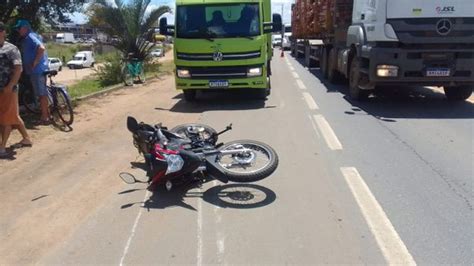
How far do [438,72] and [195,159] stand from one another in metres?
7.05

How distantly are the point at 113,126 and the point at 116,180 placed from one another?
363cm

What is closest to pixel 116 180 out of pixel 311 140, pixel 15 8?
pixel 311 140

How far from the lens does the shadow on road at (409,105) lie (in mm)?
10202

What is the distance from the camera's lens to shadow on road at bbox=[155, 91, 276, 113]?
457 inches

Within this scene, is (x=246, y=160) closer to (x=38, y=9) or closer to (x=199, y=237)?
(x=199, y=237)

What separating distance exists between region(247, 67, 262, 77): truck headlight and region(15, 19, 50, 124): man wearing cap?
4.63 meters

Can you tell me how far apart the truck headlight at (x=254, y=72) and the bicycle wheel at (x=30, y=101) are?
4643mm

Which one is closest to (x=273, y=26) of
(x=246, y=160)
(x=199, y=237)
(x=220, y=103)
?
(x=220, y=103)

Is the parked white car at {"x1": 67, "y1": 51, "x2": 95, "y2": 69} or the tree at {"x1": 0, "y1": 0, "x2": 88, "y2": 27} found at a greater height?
the tree at {"x1": 0, "y1": 0, "x2": 88, "y2": 27}

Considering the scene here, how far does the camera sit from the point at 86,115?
1076 cm

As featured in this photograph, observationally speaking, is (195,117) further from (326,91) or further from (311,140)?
(326,91)

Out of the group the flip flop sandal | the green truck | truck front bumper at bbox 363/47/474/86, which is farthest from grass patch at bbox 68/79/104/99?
truck front bumper at bbox 363/47/474/86

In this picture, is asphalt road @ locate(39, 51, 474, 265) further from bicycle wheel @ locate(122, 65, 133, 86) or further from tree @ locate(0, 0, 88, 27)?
bicycle wheel @ locate(122, 65, 133, 86)

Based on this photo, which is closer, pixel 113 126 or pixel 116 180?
pixel 116 180
